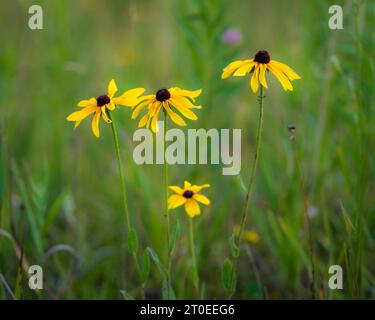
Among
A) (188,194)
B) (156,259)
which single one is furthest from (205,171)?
(156,259)

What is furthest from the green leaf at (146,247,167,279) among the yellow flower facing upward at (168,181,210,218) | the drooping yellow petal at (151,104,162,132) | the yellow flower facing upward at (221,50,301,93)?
the yellow flower facing upward at (221,50,301,93)

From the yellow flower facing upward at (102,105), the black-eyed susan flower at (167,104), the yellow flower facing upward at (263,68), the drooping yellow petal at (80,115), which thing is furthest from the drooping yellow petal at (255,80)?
the drooping yellow petal at (80,115)

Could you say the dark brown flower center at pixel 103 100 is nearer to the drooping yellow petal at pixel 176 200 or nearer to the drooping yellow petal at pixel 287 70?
the drooping yellow petal at pixel 176 200

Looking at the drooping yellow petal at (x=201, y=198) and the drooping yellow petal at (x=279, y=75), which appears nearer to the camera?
the drooping yellow petal at (x=279, y=75)

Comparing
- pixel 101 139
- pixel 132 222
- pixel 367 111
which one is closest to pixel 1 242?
pixel 132 222

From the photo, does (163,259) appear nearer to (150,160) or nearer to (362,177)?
(150,160)
